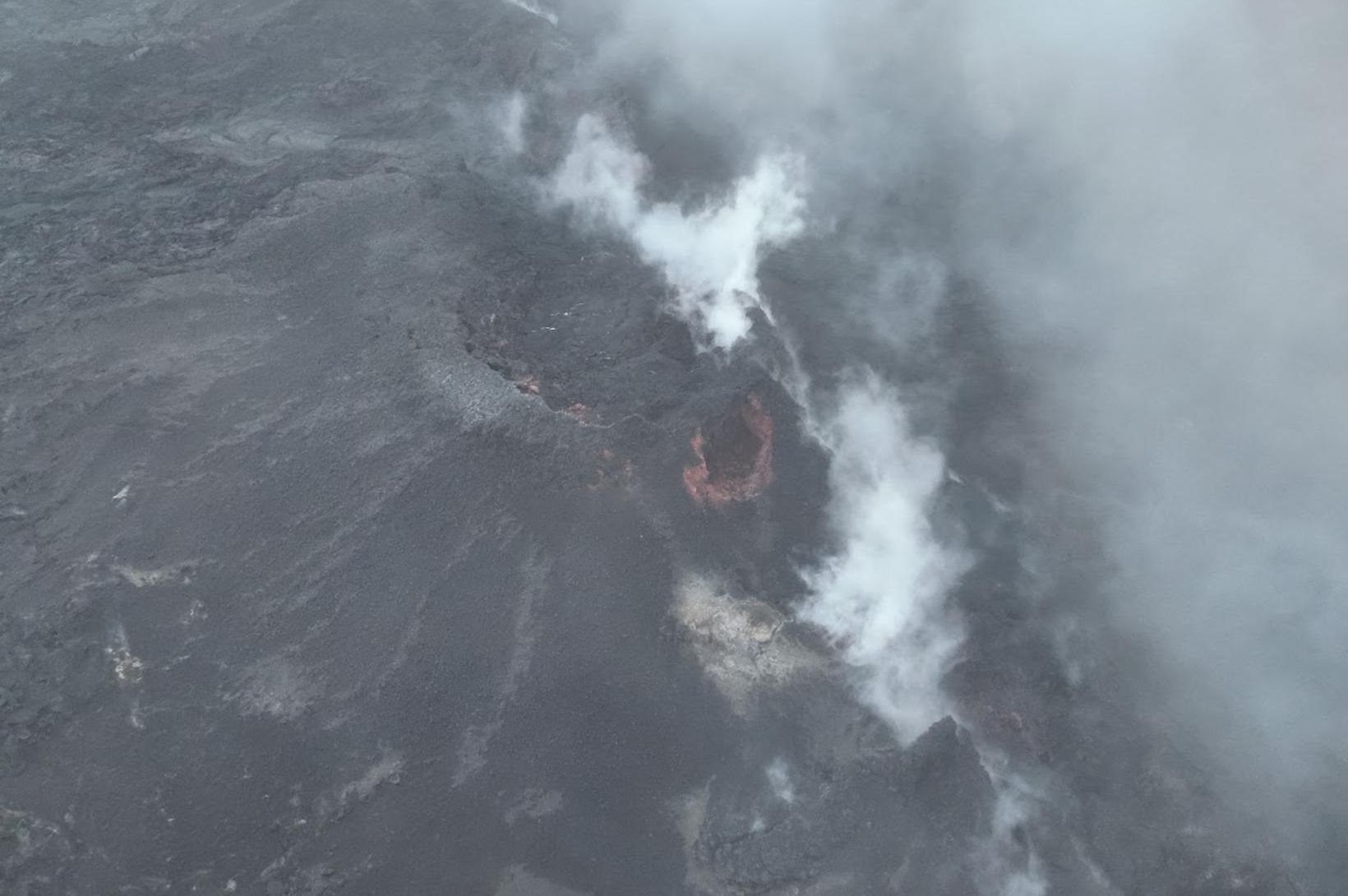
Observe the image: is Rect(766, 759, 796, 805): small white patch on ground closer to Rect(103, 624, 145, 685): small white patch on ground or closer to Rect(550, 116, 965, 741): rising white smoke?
Rect(550, 116, 965, 741): rising white smoke

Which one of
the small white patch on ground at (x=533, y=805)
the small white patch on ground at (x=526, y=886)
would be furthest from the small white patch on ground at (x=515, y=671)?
the small white patch on ground at (x=526, y=886)

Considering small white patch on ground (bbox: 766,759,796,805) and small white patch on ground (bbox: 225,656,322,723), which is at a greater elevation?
small white patch on ground (bbox: 766,759,796,805)

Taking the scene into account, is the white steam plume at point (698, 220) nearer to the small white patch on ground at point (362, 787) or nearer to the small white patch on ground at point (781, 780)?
the small white patch on ground at point (781, 780)

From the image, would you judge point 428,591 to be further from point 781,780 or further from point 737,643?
point 781,780

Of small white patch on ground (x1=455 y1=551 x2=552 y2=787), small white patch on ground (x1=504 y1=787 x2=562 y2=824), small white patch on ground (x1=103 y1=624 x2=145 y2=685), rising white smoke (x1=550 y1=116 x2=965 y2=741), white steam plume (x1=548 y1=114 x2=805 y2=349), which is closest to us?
small white patch on ground (x1=504 y1=787 x2=562 y2=824)

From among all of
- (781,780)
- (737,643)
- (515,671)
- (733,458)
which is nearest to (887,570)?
(737,643)

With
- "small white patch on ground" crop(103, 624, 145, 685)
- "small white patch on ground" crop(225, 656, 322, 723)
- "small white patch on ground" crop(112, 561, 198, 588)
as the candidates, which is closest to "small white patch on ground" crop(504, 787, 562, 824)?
"small white patch on ground" crop(225, 656, 322, 723)

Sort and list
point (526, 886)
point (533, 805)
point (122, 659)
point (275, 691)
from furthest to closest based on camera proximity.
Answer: point (122, 659), point (275, 691), point (533, 805), point (526, 886)
